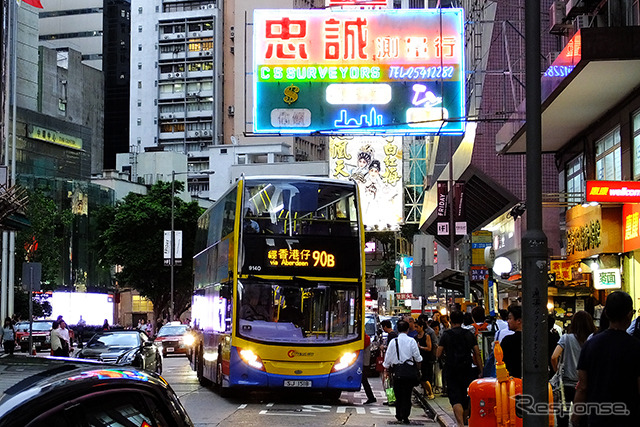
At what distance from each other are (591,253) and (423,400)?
6.80 m

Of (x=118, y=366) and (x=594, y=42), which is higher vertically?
(x=594, y=42)

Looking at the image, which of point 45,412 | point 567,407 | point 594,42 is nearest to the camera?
point 45,412

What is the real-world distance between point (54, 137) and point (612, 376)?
265 feet

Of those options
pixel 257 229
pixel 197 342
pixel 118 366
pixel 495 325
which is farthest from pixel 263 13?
pixel 118 366

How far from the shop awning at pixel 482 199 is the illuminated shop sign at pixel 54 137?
42.1 meters

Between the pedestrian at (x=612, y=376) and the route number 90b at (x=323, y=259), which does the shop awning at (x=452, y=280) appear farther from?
the pedestrian at (x=612, y=376)

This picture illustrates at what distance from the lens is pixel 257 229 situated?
19547mm

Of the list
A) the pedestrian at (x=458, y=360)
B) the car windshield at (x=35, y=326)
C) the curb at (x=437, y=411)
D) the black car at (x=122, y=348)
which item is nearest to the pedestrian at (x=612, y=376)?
the pedestrian at (x=458, y=360)

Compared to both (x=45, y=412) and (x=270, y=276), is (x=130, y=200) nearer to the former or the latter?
(x=270, y=276)

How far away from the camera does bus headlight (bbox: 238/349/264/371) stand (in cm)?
1964

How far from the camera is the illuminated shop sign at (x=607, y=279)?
23734 mm

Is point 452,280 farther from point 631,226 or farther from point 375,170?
point 375,170

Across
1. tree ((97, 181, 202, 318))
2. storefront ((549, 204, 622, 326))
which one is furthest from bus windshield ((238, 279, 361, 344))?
tree ((97, 181, 202, 318))

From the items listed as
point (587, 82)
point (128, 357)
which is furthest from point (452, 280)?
point (128, 357)
